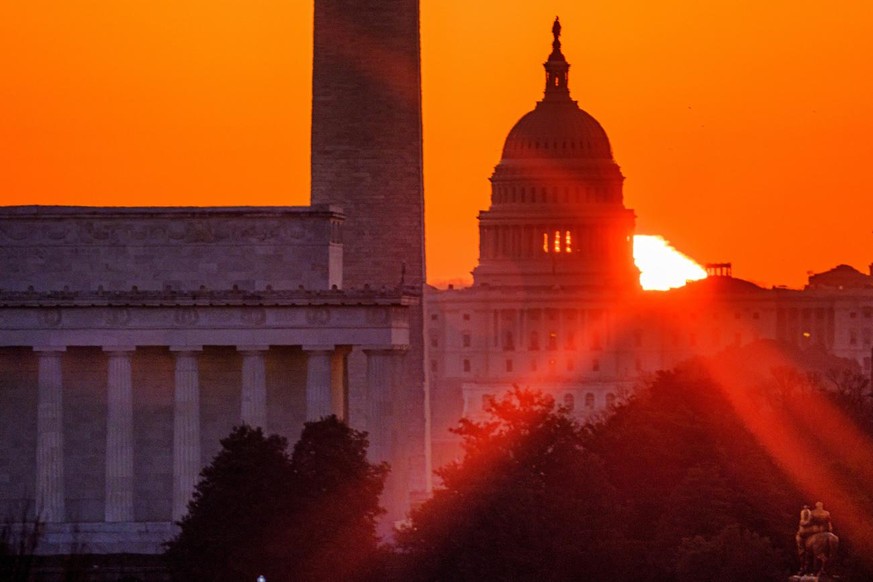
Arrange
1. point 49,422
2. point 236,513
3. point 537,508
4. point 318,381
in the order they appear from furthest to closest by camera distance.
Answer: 1. point 49,422
2. point 318,381
3. point 537,508
4. point 236,513

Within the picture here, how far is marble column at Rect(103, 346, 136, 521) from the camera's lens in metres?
150

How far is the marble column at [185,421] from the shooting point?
150 m

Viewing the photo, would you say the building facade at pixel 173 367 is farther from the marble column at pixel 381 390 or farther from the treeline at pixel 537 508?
the treeline at pixel 537 508

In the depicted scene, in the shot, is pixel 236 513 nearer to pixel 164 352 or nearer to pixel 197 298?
pixel 197 298

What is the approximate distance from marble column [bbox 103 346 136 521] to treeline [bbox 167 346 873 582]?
33.3 feet

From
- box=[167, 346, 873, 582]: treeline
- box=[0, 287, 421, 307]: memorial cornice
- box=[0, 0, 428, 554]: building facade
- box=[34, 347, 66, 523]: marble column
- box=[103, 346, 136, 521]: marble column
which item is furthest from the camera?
box=[34, 347, 66, 523]: marble column

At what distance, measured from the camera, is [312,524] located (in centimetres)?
13112

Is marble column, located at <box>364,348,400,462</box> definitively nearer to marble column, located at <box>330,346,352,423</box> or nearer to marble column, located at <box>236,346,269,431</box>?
marble column, located at <box>330,346,352,423</box>

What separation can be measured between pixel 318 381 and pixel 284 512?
57.2 ft

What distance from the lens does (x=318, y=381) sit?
14938cm

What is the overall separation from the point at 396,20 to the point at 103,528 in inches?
967

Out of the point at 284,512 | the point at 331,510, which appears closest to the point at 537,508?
the point at 331,510

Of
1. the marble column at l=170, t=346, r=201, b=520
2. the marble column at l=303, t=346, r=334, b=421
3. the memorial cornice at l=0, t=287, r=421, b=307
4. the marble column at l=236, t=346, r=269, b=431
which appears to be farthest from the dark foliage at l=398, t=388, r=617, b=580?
the marble column at l=170, t=346, r=201, b=520

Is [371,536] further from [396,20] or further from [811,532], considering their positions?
[396,20]
